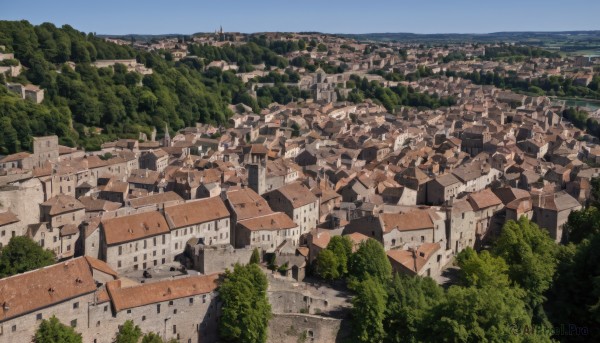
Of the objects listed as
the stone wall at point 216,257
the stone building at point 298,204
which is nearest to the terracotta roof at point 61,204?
the stone wall at point 216,257

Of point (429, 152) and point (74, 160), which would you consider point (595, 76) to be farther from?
point (74, 160)

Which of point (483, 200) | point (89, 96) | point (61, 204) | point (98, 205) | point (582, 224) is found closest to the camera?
point (61, 204)

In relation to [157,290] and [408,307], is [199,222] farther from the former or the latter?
[408,307]

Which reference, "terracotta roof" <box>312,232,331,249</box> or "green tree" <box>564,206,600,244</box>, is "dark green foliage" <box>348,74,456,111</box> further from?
"terracotta roof" <box>312,232,331,249</box>

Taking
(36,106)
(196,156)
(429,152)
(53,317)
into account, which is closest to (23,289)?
(53,317)

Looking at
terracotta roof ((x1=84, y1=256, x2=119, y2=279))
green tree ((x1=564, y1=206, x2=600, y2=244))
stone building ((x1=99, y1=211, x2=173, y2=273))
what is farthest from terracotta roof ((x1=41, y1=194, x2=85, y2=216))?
green tree ((x1=564, y1=206, x2=600, y2=244))

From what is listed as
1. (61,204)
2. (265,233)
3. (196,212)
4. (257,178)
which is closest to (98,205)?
(61,204)
